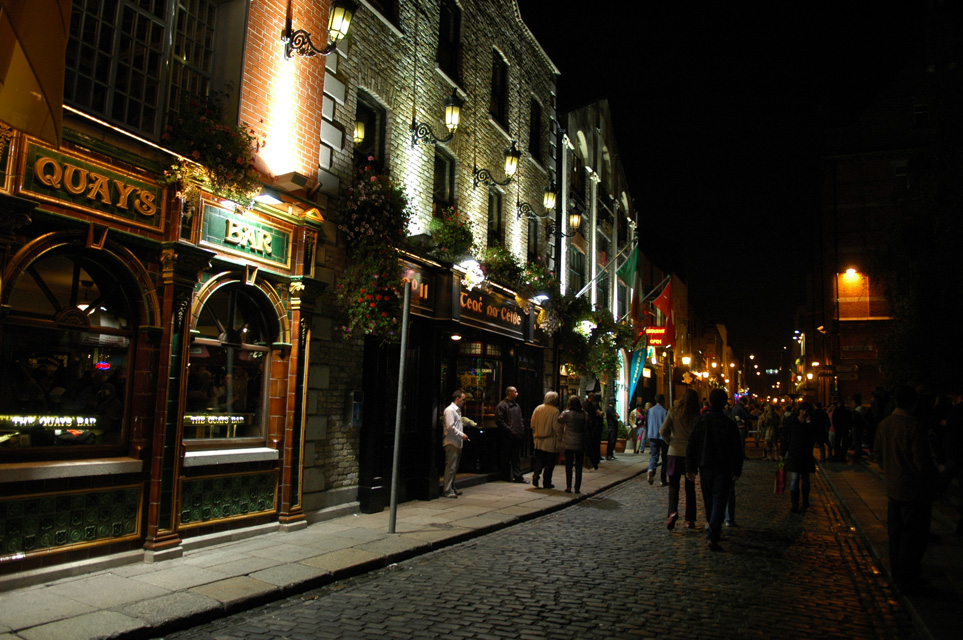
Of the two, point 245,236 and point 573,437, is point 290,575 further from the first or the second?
point 573,437

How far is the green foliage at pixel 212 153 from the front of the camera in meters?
7.61

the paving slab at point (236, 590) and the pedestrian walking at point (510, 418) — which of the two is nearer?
the paving slab at point (236, 590)

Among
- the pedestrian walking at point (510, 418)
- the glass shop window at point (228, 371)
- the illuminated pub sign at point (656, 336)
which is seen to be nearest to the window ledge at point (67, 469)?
the glass shop window at point (228, 371)

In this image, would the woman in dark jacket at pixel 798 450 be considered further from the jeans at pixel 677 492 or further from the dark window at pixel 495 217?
the dark window at pixel 495 217

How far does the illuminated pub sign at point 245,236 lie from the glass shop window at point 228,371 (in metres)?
0.52

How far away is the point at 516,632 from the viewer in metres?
5.30

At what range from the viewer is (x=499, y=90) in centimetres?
1723

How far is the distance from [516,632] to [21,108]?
559cm

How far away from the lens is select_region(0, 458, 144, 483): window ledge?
19.7 feet


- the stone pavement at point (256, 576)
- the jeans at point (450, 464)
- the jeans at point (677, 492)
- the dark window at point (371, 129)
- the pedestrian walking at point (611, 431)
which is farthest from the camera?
the pedestrian walking at point (611, 431)

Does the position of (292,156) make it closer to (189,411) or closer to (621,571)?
(189,411)

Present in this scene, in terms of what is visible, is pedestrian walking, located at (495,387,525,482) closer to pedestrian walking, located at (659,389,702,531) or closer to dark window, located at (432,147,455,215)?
dark window, located at (432,147,455,215)

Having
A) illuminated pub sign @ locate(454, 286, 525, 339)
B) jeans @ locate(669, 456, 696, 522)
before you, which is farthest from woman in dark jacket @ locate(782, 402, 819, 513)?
illuminated pub sign @ locate(454, 286, 525, 339)

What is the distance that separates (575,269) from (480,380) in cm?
894
